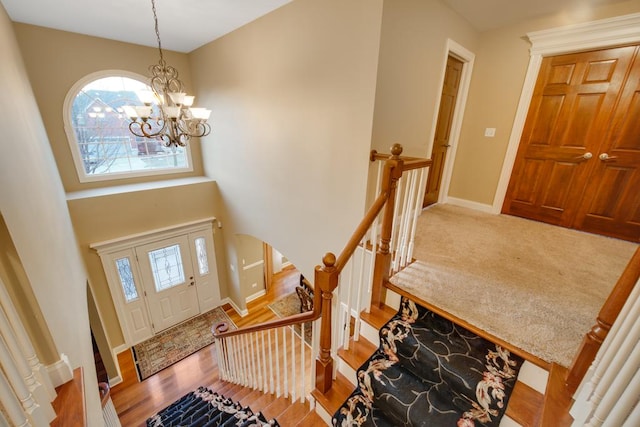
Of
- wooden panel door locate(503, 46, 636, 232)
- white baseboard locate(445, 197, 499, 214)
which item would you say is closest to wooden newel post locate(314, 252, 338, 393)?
white baseboard locate(445, 197, 499, 214)

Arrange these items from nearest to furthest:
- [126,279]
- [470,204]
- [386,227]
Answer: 1. [386,227]
2. [470,204]
3. [126,279]

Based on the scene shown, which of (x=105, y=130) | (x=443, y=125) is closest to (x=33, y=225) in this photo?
(x=105, y=130)

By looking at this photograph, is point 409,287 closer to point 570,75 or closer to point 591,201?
point 591,201

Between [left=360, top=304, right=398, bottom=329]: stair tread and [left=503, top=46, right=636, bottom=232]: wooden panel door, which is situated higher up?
[left=503, top=46, right=636, bottom=232]: wooden panel door

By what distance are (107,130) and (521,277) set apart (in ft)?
20.0

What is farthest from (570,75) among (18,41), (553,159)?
(18,41)

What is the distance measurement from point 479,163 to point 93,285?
21.6 feet

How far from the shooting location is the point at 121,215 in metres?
4.22

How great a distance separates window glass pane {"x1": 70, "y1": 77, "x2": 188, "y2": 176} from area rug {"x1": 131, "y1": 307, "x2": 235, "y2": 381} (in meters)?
3.30

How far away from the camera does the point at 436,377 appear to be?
1625 millimetres

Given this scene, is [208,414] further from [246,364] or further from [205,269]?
[205,269]

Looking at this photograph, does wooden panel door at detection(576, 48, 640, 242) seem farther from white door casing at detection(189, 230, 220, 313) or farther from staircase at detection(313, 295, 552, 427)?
white door casing at detection(189, 230, 220, 313)

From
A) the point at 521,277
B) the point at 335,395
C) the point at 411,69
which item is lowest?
the point at 335,395

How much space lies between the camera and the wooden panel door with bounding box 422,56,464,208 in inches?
129
